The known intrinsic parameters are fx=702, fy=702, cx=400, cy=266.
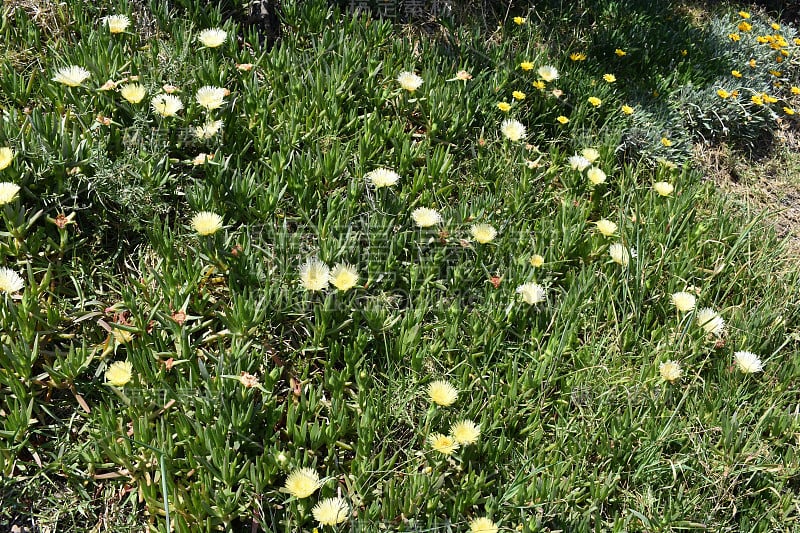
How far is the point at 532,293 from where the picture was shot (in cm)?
227

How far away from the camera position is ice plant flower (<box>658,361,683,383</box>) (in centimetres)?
210

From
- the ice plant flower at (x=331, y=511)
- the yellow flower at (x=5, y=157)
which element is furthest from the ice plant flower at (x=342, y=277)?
the yellow flower at (x=5, y=157)

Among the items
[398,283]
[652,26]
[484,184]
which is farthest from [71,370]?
[652,26]

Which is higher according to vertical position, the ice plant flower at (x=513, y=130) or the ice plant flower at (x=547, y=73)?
the ice plant flower at (x=547, y=73)

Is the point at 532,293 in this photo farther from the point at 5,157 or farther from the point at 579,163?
the point at 5,157

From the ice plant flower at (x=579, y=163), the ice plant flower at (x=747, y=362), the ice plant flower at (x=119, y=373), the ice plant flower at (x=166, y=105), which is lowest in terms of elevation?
the ice plant flower at (x=119, y=373)

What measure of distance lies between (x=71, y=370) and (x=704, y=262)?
2174 millimetres

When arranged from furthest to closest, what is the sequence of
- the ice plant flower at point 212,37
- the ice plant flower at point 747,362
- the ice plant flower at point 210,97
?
the ice plant flower at point 212,37 → the ice plant flower at point 210,97 → the ice plant flower at point 747,362

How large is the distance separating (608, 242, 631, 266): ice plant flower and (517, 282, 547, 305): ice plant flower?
32 cm

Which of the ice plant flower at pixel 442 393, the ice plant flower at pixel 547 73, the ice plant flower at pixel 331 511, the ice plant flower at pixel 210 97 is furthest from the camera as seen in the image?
the ice plant flower at pixel 547 73

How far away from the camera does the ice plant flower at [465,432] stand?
73.0 inches

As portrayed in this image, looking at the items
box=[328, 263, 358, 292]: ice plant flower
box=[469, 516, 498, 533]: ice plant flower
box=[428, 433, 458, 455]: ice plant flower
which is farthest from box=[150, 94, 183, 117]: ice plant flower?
box=[469, 516, 498, 533]: ice plant flower

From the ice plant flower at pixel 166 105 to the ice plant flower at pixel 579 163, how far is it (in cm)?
150

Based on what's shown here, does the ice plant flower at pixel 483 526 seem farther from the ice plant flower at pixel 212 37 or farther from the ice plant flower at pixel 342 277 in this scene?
the ice plant flower at pixel 212 37
